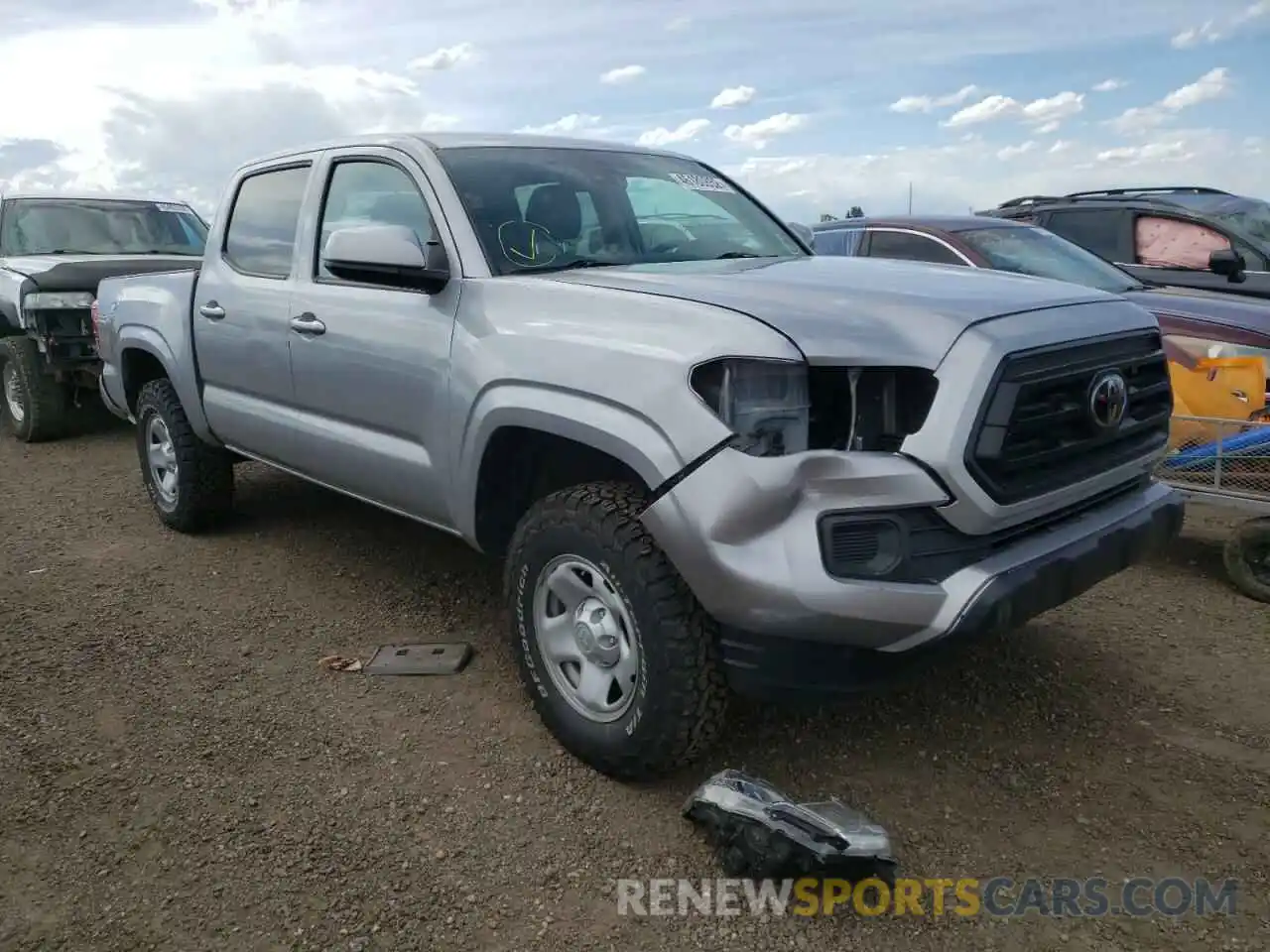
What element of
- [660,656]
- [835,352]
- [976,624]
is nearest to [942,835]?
[976,624]

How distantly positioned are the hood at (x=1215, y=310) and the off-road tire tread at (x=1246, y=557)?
132 cm

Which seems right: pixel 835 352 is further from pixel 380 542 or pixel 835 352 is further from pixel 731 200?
pixel 380 542

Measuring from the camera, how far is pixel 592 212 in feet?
12.4

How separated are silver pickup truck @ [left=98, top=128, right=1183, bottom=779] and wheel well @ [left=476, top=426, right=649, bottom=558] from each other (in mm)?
10

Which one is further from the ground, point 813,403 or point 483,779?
point 813,403

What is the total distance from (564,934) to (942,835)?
3.41 ft

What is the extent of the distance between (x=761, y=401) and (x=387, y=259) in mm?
1389

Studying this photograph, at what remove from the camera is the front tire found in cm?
274

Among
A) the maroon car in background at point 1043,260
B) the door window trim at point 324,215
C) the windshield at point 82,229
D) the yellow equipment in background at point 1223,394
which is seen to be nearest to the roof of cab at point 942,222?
the maroon car in background at point 1043,260

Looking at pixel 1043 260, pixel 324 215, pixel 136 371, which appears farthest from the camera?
pixel 1043 260

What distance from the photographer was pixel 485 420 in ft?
10.5

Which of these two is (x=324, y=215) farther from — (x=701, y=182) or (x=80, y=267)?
(x=80, y=267)

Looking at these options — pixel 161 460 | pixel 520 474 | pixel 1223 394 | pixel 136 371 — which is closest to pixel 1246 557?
pixel 1223 394

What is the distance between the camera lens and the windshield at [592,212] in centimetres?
356
